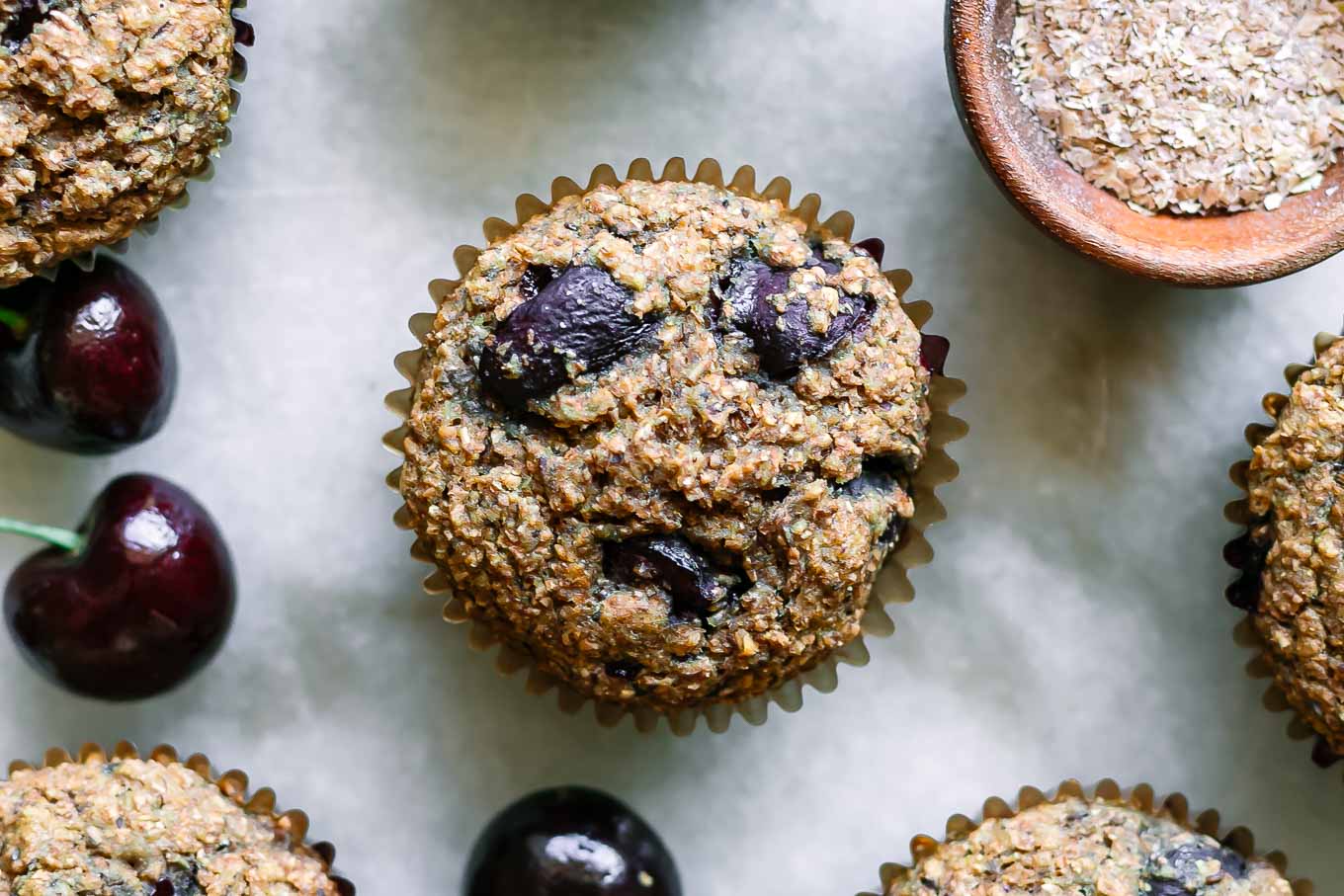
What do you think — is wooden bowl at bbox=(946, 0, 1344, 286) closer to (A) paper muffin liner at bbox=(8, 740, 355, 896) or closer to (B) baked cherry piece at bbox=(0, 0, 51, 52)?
(B) baked cherry piece at bbox=(0, 0, 51, 52)

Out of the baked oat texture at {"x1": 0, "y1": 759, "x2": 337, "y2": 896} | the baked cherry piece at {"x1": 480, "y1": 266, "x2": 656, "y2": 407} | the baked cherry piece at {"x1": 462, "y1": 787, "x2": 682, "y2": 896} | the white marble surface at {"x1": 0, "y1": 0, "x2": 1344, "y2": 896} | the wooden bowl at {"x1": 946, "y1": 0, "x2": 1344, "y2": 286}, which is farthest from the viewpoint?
the white marble surface at {"x1": 0, "y1": 0, "x2": 1344, "y2": 896}

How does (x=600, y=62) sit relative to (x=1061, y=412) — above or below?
above

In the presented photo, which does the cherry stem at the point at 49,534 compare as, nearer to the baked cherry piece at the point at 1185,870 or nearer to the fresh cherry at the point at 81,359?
the fresh cherry at the point at 81,359

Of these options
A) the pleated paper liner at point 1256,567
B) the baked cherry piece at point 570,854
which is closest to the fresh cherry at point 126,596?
the baked cherry piece at point 570,854

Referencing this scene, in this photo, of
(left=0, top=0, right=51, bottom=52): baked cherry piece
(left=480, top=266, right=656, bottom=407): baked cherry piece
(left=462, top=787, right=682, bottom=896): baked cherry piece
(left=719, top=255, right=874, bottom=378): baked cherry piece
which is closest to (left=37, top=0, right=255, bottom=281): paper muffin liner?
(left=0, top=0, right=51, bottom=52): baked cherry piece

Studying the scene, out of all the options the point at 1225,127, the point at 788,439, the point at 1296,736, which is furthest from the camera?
the point at 1296,736

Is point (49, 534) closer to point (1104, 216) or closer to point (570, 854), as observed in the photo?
point (570, 854)

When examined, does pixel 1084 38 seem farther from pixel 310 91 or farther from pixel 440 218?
pixel 310 91

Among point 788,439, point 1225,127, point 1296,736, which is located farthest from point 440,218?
point 1296,736
